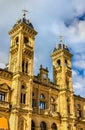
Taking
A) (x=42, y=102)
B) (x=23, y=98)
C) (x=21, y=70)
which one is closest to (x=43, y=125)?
(x=42, y=102)

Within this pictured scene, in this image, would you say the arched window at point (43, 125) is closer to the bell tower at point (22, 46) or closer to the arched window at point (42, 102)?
the arched window at point (42, 102)

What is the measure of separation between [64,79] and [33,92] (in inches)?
398

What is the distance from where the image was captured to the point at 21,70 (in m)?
47.7

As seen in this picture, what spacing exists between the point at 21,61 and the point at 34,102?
8.72 meters

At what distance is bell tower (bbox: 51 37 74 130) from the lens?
5384 cm

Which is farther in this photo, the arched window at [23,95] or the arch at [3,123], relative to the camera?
the arched window at [23,95]

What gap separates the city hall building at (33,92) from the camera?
4434 cm

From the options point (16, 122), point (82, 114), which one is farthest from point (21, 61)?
point (82, 114)

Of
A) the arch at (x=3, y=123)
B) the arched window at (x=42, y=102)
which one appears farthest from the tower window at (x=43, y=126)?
the arch at (x=3, y=123)

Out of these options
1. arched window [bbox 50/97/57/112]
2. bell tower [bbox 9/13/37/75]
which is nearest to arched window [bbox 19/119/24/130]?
bell tower [bbox 9/13/37/75]

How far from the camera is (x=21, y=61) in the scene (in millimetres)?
48562

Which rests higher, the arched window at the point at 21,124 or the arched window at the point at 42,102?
the arched window at the point at 42,102

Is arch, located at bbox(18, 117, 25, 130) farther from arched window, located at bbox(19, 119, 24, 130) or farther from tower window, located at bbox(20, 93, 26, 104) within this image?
tower window, located at bbox(20, 93, 26, 104)

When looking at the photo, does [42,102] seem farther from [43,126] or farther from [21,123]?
[21,123]
